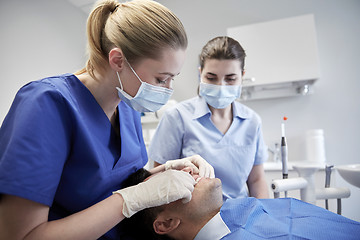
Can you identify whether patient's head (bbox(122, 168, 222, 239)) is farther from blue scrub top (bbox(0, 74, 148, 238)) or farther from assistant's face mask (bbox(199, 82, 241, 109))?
assistant's face mask (bbox(199, 82, 241, 109))

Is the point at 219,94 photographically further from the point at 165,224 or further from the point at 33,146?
the point at 33,146

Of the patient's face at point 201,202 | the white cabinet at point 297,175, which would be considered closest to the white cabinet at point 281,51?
the white cabinet at point 297,175

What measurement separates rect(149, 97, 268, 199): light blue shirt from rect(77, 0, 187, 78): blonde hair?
552 millimetres

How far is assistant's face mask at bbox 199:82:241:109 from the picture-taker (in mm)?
1302

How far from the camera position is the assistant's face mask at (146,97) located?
2.80 feet

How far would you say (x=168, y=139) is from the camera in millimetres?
1324

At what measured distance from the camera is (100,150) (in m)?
0.84

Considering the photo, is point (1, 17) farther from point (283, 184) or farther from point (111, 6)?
point (283, 184)

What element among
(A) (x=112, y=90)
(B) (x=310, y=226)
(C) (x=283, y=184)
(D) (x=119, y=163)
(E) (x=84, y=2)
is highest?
(E) (x=84, y=2)

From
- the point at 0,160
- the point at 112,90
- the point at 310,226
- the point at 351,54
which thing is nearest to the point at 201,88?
the point at 112,90

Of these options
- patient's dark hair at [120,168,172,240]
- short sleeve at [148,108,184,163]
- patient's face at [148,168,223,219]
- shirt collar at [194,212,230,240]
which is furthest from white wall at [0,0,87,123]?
shirt collar at [194,212,230,240]

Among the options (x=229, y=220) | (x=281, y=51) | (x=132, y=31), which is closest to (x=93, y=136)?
(x=132, y=31)

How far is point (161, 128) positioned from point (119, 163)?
1.50 ft

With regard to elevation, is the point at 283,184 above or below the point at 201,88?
below
